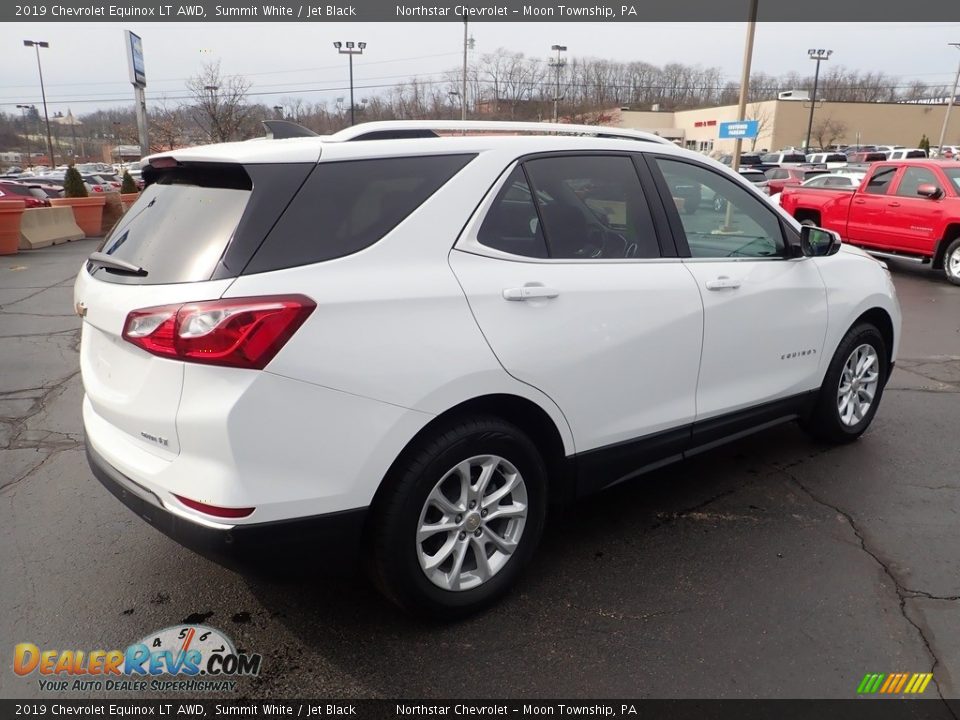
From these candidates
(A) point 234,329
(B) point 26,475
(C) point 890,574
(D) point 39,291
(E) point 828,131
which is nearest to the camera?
(A) point 234,329

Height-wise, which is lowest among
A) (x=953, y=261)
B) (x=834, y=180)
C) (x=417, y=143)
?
(x=953, y=261)

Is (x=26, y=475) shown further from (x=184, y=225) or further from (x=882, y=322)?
(x=882, y=322)

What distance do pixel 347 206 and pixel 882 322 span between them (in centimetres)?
375

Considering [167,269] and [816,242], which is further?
[816,242]

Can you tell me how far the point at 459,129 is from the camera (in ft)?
9.71

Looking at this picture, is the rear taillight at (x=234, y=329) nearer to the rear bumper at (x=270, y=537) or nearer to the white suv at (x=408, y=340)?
the white suv at (x=408, y=340)

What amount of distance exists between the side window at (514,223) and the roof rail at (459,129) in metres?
0.32

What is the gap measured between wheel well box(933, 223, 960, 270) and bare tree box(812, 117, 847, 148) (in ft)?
250

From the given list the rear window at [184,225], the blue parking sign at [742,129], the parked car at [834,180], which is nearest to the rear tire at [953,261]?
the parked car at [834,180]

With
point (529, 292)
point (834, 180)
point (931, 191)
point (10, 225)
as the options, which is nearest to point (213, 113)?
point (10, 225)

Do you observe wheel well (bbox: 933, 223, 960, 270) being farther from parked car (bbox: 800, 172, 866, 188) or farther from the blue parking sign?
the blue parking sign

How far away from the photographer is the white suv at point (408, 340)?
85.4 inches

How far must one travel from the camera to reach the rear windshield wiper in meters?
2.48

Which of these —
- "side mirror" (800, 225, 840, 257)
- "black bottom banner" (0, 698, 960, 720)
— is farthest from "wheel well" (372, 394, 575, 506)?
"side mirror" (800, 225, 840, 257)
